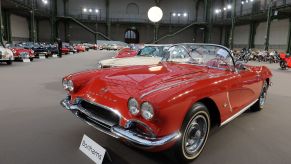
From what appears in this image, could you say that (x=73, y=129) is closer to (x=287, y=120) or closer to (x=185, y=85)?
(x=185, y=85)

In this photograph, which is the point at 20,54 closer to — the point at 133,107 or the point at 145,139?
the point at 133,107

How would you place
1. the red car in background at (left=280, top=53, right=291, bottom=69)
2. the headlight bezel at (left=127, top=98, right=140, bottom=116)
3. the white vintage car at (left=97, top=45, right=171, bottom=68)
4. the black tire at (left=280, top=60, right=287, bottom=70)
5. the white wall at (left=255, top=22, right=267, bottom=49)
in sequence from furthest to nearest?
the white wall at (left=255, top=22, right=267, bottom=49) < the black tire at (left=280, top=60, right=287, bottom=70) < the red car in background at (left=280, top=53, right=291, bottom=69) < the white vintage car at (left=97, top=45, right=171, bottom=68) < the headlight bezel at (left=127, top=98, right=140, bottom=116)

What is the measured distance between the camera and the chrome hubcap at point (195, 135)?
2.37m

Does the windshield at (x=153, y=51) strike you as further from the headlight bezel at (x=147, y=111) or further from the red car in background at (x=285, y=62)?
the red car in background at (x=285, y=62)

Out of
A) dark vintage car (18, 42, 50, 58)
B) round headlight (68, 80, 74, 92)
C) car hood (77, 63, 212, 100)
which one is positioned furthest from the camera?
dark vintage car (18, 42, 50, 58)

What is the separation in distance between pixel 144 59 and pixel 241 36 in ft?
97.0

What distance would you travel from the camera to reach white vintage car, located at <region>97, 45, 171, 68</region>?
578 centimetres

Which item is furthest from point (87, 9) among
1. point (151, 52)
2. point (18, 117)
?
point (18, 117)

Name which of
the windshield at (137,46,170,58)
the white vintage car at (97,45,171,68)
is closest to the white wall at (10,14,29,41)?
the windshield at (137,46,170,58)

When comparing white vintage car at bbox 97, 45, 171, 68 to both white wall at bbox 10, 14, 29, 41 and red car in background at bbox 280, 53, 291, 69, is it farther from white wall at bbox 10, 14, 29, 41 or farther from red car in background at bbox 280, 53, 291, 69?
white wall at bbox 10, 14, 29, 41

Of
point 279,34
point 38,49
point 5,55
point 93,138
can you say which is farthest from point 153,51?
point 279,34

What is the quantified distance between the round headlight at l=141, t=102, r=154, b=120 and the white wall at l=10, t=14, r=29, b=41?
29.9m

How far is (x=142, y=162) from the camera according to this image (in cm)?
239

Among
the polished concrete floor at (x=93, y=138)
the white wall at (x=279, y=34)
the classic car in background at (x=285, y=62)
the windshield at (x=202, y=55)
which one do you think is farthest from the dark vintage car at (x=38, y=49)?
the white wall at (x=279, y=34)
